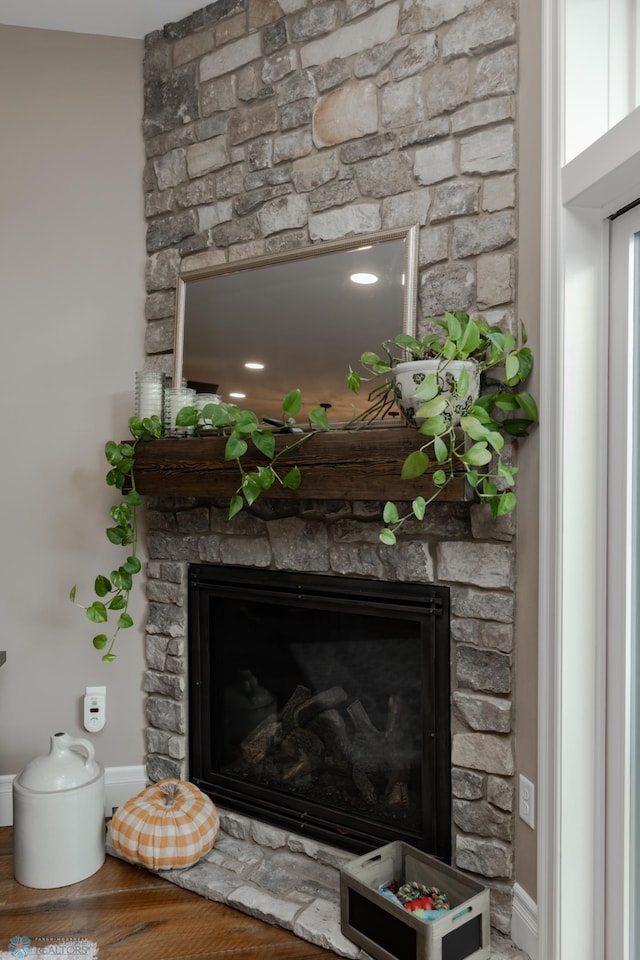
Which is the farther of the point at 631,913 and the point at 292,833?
the point at 292,833

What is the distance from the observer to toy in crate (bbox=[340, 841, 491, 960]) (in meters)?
1.59

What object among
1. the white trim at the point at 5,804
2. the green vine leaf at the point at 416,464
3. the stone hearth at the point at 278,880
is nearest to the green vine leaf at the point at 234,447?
the green vine leaf at the point at 416,464

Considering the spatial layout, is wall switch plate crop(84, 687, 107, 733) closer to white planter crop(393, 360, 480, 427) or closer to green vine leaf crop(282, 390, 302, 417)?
green vine leaf crop(282, 390, 302, 417)

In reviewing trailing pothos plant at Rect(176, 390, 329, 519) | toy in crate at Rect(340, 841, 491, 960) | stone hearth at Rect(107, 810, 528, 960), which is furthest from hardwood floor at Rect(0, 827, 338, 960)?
trailing pothos plant at Rect(176, 390, 329, 519)

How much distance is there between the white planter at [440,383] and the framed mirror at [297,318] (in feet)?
0.80

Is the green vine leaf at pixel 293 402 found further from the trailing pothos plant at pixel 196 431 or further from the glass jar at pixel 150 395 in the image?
the glass jar at pixel 150 395

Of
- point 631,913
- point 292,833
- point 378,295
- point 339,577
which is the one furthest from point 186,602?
point 631,913

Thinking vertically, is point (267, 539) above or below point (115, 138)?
below

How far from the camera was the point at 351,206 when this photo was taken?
2.09 m

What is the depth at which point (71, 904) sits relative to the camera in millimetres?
2004

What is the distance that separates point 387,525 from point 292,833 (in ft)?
3.39

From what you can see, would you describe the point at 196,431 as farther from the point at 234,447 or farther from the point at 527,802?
the point at 527,802

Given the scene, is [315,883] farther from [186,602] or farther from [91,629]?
[91,629]

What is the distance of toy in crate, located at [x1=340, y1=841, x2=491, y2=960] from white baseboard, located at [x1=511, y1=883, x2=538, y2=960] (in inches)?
3.7
